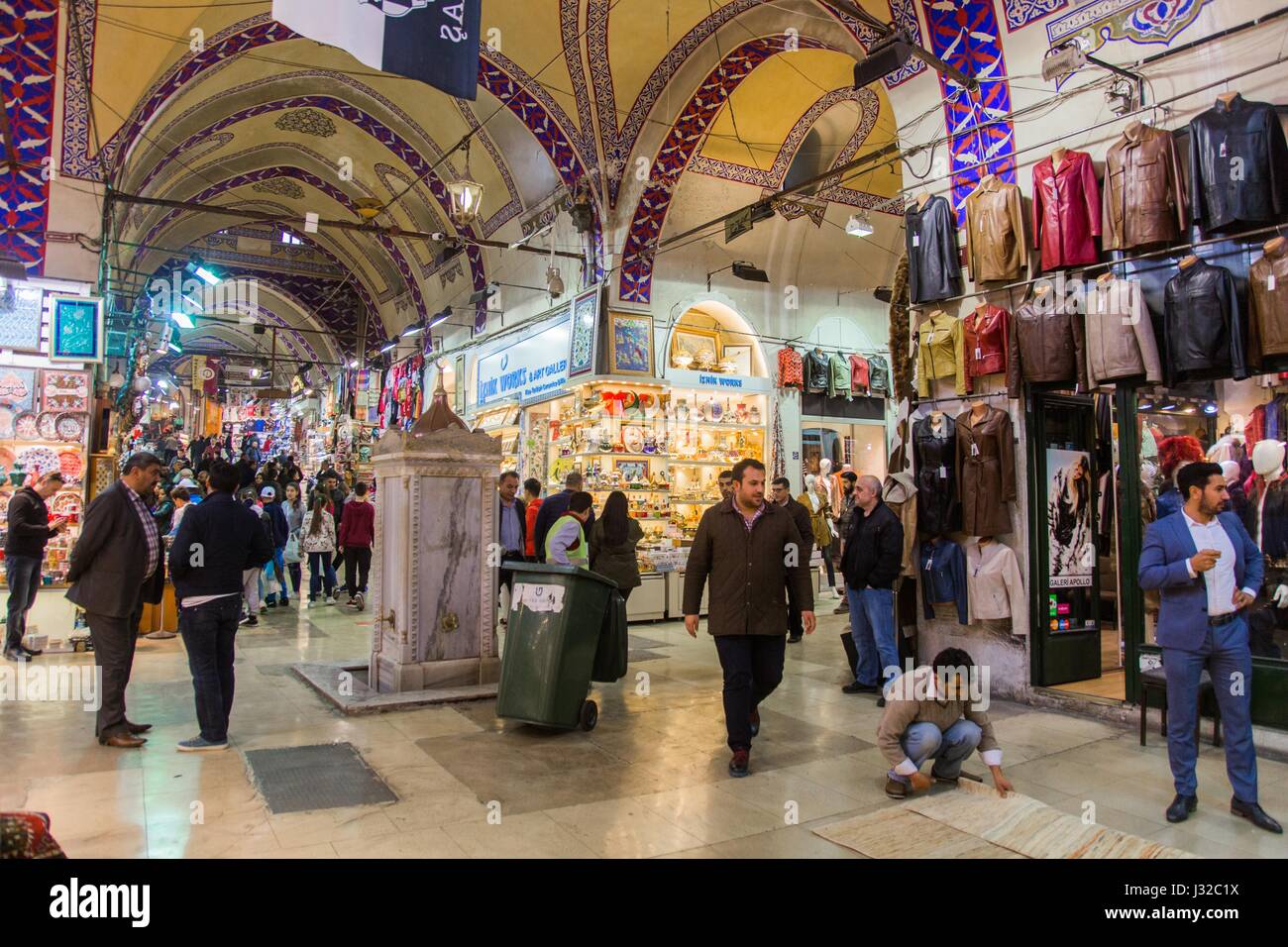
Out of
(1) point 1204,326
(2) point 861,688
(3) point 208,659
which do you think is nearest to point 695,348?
(2) point 861,688

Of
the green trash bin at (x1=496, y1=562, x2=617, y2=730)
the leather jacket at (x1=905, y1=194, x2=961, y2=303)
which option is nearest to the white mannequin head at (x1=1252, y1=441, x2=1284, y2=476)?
the leather jacket at (x1=905, y1=194, x2=961, y2=303)

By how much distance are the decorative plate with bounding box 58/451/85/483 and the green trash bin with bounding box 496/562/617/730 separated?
7002 millimetres

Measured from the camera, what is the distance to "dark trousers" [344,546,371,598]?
437 inches

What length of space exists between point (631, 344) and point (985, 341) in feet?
18.7

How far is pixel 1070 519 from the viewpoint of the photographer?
6.73 meters

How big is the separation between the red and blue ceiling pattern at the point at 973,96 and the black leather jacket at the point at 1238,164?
58.9 inches

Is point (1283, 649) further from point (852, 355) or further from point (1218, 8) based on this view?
point (852, 355)

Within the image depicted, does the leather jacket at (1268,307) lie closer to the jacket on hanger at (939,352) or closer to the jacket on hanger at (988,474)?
the jacket on hanger at (988,474)

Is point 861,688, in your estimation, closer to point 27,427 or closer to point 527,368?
point 527,368

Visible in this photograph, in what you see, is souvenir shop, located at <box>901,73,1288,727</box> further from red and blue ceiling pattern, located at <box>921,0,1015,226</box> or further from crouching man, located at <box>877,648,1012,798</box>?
crouching man, located at <box>877,648,1012,798</box>

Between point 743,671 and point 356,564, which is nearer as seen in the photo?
point 743,671

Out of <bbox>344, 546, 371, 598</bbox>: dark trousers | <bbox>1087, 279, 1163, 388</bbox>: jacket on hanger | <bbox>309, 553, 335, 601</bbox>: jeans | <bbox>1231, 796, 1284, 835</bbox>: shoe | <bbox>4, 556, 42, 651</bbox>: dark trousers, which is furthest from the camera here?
<bbox>309, 553, 335, 601</bbox>: jeans

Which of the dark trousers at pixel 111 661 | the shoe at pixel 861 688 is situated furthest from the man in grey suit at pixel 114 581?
the shoe at pixel 861 688

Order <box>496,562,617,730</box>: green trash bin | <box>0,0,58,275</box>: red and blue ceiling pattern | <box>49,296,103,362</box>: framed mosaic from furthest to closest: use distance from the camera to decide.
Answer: <box>49,296,103,362</box>: framed mosaic < <box>0,0,58,275</box>: red and blue ceiling pattern < <box>496,562,617,730</box>: green trash bin
